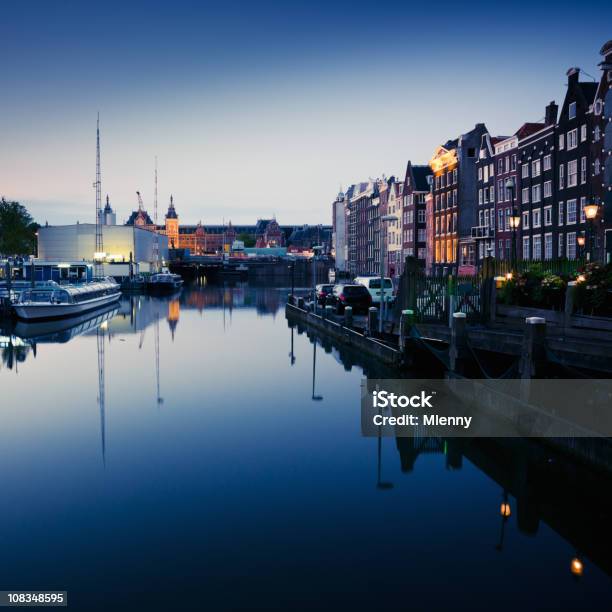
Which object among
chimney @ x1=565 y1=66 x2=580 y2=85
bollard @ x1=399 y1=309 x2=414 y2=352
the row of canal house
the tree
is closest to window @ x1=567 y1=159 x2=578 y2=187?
the row of canal house

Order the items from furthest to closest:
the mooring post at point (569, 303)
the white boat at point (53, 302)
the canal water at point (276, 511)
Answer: the white boat at point (53, 302) < the mooring post at point (569, 303) < the canal water at point (276, 511)

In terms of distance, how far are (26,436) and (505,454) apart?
13755 millimetres

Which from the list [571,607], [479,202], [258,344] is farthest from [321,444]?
[479,202]

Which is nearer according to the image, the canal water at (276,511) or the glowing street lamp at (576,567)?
the canal water at (276,511)

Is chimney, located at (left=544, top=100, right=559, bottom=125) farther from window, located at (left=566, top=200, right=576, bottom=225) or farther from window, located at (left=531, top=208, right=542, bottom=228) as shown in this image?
window, located at (left=566, top=200, right=576, bottom=225)

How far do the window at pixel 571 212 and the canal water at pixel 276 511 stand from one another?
36661mm

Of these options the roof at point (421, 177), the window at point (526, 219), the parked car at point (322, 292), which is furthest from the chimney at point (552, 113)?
the roof at point (421, 177)

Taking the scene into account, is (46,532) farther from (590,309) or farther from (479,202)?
(479,202)

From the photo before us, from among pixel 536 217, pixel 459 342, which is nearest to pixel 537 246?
pixel 536 217

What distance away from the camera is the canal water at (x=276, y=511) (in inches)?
403

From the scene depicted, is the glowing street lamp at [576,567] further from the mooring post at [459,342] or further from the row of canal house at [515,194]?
the row of canal house at [515,194]

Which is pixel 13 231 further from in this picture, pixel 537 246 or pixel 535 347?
pixel 535 347

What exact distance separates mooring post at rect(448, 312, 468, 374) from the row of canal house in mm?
12920

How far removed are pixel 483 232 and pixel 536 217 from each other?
11616 millimetres
